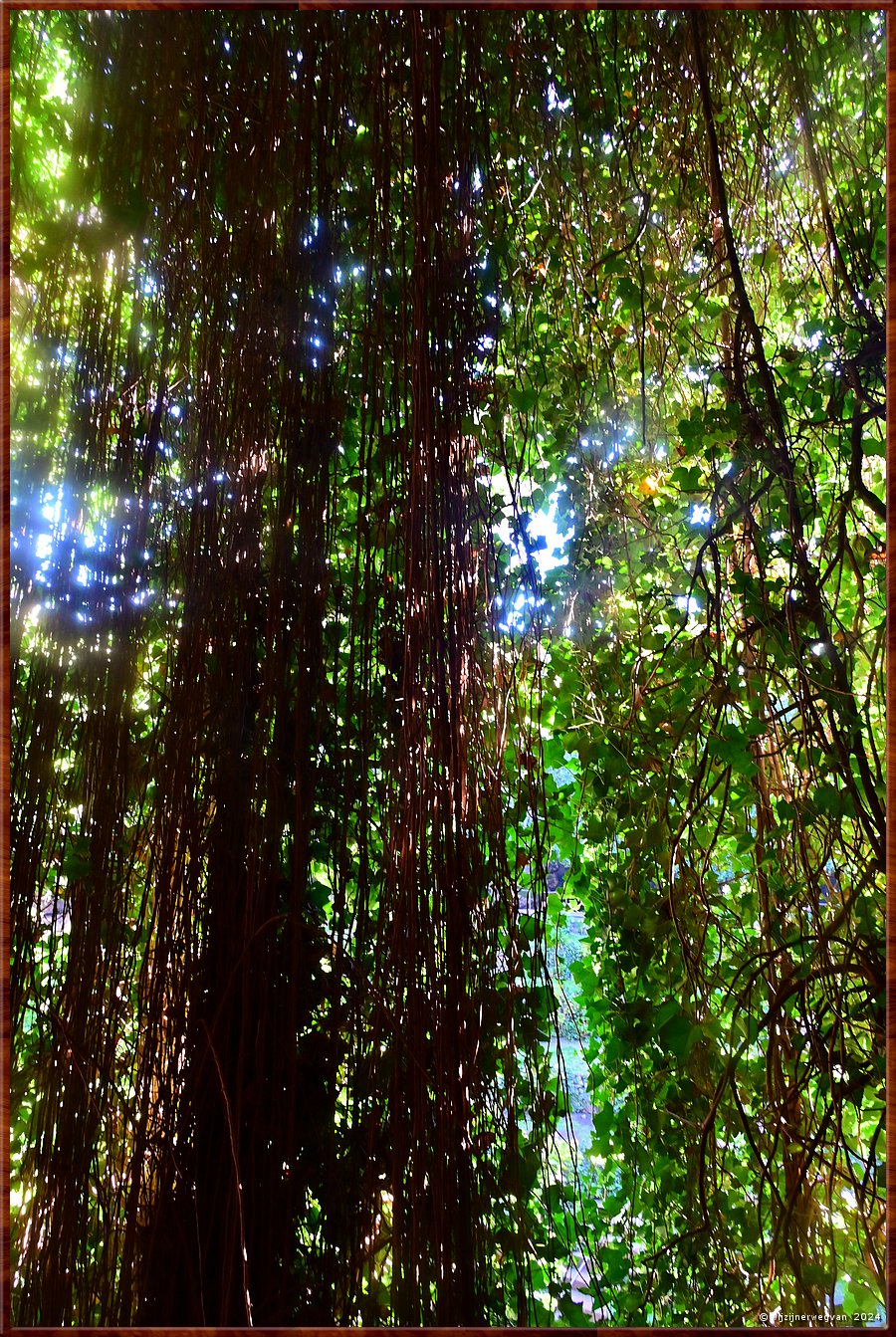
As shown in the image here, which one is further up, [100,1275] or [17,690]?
[17,690]

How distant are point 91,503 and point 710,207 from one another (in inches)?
35.3

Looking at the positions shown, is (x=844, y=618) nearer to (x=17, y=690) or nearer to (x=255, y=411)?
(x=255, y=411)

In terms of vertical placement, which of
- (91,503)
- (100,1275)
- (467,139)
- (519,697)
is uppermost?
(467,139)

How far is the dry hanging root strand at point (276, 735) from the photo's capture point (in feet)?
2.96

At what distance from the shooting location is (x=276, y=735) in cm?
99

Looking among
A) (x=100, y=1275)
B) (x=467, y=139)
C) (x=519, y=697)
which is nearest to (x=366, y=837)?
(x=519, y=697)

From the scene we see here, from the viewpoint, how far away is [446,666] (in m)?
0.98

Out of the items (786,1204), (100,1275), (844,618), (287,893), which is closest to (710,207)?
(844,618)

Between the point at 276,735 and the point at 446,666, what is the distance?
0.23m

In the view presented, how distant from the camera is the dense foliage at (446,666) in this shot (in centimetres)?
91

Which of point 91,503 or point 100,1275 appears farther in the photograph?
point 91,503

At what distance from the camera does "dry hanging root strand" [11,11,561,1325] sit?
2.96ft

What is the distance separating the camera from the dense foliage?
2.98ft

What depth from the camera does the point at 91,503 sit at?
104cm
